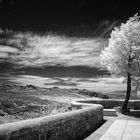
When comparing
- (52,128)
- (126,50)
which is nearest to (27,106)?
(126,50)

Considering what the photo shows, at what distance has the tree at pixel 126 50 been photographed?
1947 centimetres

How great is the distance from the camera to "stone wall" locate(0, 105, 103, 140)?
454 centimetres

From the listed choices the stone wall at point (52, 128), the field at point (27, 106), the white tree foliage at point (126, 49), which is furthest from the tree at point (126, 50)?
the stone wall at point (52, 128)

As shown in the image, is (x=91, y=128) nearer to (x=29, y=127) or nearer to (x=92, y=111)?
(x=92, y=111)

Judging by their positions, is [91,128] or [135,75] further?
[135,75]

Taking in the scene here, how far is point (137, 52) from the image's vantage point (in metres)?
19.3

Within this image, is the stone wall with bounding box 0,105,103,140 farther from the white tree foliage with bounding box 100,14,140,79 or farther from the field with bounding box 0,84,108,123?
the white tree foliage with bounding box 100,14,140,79

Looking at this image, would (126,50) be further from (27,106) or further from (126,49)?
(27,106)

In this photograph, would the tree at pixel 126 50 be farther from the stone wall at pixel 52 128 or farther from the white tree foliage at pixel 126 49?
the stone wall at pixel 52 128

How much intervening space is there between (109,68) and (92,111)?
35.0ft

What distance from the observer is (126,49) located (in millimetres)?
19797

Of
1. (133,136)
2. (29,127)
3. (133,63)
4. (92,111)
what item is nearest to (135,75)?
(133,63)

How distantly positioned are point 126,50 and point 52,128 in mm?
15264

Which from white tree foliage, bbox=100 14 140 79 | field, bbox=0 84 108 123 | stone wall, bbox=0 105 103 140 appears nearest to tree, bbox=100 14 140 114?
white tree foliage, bbox=100 14 140 79
